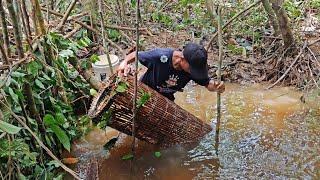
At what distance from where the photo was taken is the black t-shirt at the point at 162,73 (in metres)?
3.86

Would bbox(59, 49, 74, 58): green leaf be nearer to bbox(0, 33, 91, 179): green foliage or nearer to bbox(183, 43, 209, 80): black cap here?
bbox(0, 33, 91, 179): green foliage

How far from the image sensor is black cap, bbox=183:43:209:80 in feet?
11.8

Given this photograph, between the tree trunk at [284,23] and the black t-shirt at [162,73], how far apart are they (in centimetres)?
204

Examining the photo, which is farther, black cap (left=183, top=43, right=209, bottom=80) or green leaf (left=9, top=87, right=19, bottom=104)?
black cap (left=183, top=43, right=209, bottom=80)

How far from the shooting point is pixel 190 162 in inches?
151

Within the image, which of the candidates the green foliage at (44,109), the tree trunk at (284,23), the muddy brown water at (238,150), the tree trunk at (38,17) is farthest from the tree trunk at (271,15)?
the tree trunk at (38,17)

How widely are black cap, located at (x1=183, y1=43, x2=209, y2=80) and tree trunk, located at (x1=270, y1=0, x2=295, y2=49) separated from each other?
2.11 metres

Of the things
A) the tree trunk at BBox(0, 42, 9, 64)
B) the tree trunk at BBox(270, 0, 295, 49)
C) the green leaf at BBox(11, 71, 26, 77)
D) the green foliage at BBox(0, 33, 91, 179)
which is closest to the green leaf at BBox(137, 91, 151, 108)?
the green foliage at BBox(0, 33, 91, 179)

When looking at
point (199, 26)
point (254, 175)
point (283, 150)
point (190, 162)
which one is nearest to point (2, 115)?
Result: point (190, 162)

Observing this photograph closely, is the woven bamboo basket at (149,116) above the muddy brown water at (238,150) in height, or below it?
above

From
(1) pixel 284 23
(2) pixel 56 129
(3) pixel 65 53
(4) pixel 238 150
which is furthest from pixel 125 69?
(1) pixel 284 23

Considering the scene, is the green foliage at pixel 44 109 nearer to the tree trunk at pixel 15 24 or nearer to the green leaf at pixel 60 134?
the green leaf at pixel 60 134

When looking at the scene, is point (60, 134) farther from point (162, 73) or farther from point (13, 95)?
point (162, 73)

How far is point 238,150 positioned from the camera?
13.1 ft
